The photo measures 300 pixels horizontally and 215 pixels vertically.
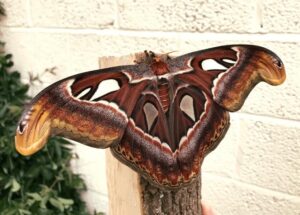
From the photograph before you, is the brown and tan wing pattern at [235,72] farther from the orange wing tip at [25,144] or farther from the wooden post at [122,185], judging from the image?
the orange wing tip at [25,144]

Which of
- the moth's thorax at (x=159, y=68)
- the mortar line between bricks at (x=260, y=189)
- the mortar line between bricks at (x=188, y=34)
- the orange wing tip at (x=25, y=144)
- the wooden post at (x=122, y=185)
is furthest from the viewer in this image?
the mortar line between bricks at (x=260, y=189)

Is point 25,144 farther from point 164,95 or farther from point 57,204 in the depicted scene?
point 57,204

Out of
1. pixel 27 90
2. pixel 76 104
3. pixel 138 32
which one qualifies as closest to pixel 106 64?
pixel 76 104

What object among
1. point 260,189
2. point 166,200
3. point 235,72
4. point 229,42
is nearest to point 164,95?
point 235,72

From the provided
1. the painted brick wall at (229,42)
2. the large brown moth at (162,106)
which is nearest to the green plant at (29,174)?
the painted brick wall at (229,42)

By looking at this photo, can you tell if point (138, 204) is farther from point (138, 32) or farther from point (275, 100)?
point (138, 32)

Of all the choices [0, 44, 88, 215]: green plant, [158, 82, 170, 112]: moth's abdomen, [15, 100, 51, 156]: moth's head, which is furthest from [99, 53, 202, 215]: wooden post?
[0, 44, 88, 215]: green plant

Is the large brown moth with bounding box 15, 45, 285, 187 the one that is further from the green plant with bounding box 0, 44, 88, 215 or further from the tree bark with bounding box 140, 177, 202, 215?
the green plant with bounding box 0, 44, 88, 215
